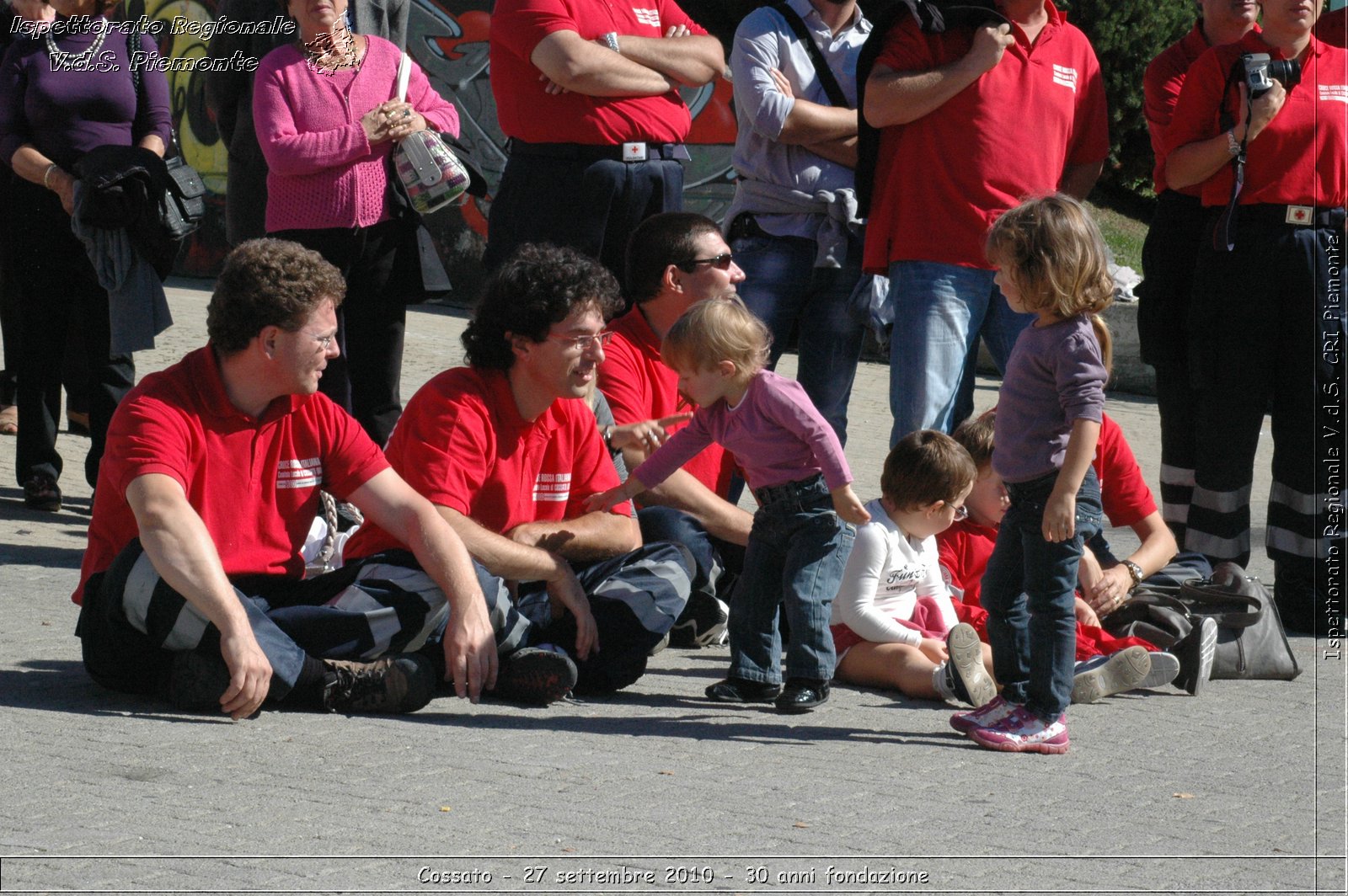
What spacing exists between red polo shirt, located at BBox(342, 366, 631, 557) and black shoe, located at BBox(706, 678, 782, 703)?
572mm

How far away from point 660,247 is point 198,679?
2.10 m

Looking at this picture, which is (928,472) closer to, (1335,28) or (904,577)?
(904,577)

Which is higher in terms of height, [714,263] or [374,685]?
[714,263]

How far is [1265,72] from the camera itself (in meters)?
5.86

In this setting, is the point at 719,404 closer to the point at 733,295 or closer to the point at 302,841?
the point at 733,295

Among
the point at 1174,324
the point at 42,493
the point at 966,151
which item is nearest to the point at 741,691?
the point at 966,151

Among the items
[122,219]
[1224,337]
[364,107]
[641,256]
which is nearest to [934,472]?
[641,256]

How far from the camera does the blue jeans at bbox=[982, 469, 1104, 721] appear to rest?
13.8 feet

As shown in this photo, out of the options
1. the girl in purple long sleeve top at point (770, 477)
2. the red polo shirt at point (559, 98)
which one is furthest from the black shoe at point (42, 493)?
the girl in purple long sleeve top at point (770, 477)

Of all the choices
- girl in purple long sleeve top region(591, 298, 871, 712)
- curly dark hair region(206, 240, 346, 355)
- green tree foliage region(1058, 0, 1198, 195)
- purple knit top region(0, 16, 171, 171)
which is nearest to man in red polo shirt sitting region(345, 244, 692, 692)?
girl in purple long sleeve top region(591, 298, 871, 712)

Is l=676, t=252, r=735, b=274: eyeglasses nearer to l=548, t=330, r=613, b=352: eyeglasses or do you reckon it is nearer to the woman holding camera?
l=548, t=330, r=613, b=352: eyeglasses

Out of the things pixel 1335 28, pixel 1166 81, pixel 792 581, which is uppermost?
pixel 1335 28

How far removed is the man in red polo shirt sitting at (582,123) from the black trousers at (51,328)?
1700 millimetres

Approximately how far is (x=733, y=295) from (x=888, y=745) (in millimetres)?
1761
